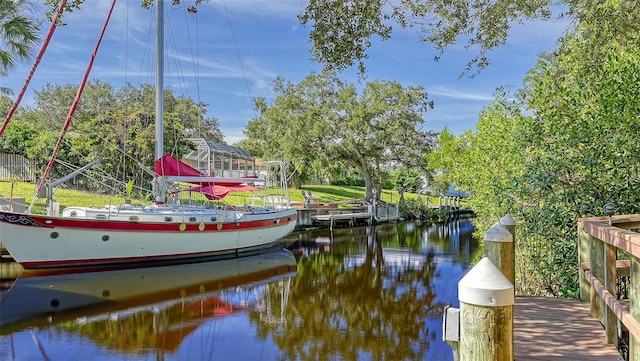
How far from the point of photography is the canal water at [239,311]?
23.9ft

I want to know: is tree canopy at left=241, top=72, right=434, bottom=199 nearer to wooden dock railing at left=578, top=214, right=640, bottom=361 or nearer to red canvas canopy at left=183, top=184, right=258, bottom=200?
red canvas canopy at left=183, top=184, right=258, bottom=200

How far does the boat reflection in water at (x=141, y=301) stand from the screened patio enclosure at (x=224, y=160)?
984 cm

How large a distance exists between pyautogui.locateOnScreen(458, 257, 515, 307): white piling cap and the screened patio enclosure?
2163cm

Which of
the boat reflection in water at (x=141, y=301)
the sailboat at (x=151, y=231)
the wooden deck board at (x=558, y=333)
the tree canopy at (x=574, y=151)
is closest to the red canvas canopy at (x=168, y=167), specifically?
the sailboat at (x=151, y=231)

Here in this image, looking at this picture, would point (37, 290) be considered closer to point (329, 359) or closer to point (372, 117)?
point (329, 359)

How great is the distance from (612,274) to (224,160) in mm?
21947

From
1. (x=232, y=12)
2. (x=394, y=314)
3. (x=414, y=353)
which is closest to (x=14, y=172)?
(x=232, y=12)

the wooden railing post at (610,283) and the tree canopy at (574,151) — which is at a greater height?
the tree canopy at (574,151)

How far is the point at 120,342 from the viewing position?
757 centimetres

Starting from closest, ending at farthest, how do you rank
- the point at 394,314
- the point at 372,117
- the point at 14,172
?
the point at 394,314 < the point at 14,172 < the point at 372,117

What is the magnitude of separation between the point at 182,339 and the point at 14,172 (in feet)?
72.4

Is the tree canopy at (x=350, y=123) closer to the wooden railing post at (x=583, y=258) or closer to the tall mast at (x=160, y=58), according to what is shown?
the tall mast at (x=160, y=58)

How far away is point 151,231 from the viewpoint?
14461 mm

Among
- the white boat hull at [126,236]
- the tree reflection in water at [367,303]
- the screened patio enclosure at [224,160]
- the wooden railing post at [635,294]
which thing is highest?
the screened patio enclosure at [224,160]
